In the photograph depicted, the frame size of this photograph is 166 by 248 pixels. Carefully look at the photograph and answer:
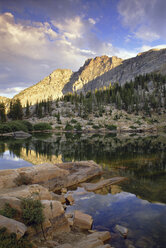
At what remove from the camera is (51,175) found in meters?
12.7

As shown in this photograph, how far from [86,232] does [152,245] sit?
2.61m

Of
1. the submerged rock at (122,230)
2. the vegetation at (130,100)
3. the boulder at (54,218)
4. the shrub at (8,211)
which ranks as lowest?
the submerged rock at (122,230)

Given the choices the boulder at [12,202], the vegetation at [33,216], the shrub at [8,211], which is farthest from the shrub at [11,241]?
the boulder at [12,202]

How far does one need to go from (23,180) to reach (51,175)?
6.87 ft

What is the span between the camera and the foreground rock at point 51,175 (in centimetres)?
1104

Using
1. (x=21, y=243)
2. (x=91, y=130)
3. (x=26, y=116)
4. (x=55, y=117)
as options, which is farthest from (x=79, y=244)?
(x=26, y=116)

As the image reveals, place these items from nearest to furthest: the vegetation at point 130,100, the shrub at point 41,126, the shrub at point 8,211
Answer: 1. the shrub at point 8,211
2. the shrub at point 41,126
3. the vegetation at point 130,100

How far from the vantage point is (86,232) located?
728 centimetres

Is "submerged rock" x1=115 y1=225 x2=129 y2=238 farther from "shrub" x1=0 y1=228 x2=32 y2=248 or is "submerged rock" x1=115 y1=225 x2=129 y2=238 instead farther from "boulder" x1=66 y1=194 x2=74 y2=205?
"shrub" x1=0 y1=228 x2=32 y2=248

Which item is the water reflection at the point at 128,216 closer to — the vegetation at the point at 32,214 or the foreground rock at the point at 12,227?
the vegetation at the point at 32,214

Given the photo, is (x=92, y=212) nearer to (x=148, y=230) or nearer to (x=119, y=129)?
(x=148, y=230)

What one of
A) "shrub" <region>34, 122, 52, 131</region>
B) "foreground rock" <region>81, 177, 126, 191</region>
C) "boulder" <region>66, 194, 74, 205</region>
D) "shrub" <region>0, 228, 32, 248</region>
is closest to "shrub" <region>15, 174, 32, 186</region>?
"boulder" <region>66, 194, 74, 205</region>

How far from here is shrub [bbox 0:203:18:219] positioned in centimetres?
623

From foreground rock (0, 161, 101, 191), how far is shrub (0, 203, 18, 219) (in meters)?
4.22
